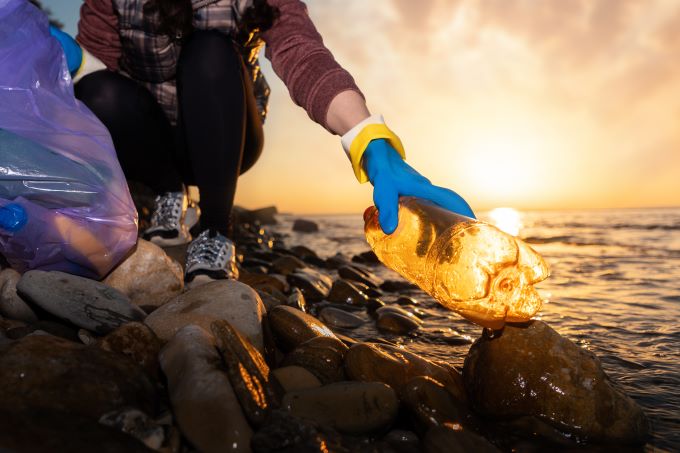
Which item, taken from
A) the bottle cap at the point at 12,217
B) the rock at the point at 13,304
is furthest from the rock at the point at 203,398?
the bottle cap at the point at 12,217

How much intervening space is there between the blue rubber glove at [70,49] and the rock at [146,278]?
96 centimetres

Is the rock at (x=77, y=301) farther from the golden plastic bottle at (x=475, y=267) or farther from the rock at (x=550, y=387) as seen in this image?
the rock at (x=550, y=387)

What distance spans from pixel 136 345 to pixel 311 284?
2042 millimetres

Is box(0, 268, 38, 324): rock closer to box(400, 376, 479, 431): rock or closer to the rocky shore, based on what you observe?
the rocky shore

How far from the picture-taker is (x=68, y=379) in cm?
112

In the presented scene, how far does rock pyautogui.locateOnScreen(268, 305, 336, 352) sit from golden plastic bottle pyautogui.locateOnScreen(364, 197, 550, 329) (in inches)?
19.6

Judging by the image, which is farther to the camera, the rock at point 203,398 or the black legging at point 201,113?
the black legging at point 201,113

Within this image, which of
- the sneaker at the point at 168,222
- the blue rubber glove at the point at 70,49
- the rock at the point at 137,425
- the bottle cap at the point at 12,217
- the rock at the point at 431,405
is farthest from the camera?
the sneaker at the point at 168,222

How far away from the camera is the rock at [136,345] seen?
4.56 ft

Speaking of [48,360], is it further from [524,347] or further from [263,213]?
[263,213]

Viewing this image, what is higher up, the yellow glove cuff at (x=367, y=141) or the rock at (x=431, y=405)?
the yellow glove cuff at (x=367, y=141)

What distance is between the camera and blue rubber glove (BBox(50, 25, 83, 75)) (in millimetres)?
2129

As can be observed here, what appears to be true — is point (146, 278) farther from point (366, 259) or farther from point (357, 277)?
point (366, 259)

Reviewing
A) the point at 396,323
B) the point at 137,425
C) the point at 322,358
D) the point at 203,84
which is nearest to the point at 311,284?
the point at 396,323
